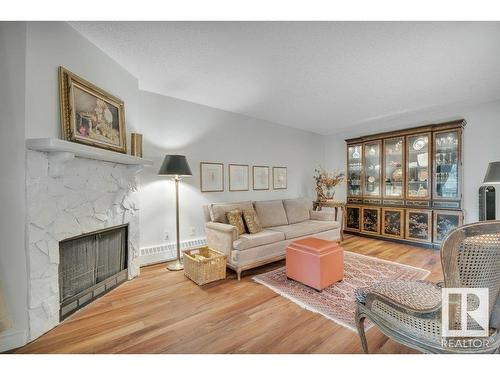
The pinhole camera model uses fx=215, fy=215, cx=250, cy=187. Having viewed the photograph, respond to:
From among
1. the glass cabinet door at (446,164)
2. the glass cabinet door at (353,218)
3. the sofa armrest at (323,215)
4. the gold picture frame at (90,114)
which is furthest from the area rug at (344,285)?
the gold picture frame at (90,114)

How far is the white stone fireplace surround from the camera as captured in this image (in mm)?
1620

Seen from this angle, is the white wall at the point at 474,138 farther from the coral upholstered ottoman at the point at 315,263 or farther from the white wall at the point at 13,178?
the white wall at the point at 13,178

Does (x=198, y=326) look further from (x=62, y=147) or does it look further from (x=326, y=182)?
(x=326, y=182)

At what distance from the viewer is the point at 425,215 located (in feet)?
12.6

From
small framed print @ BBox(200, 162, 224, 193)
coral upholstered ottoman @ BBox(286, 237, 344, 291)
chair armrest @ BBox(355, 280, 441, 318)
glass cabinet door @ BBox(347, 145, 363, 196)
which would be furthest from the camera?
glass cabinet door @ BBox(347, 145, 363, 196)

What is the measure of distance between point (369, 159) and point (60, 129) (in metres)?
5.05

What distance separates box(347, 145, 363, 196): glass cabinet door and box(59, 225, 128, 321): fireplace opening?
14.8 ft

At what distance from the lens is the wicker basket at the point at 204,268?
2479mm

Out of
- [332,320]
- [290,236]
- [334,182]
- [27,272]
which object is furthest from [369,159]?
[27,272]

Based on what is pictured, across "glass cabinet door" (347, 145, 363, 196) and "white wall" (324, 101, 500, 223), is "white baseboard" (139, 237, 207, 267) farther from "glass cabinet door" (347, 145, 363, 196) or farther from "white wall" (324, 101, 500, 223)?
"white wall" (324, 101, 500, 223)

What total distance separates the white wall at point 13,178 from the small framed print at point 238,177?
8.79 ft

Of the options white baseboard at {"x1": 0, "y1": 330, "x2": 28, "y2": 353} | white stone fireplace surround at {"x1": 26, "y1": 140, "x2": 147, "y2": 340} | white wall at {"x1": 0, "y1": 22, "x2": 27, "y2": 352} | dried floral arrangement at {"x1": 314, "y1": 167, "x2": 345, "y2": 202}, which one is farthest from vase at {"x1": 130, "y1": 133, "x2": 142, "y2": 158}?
dried floral arrangement at {"x1": 314, "y1": 167, "x2": 345, "y2": 202}
